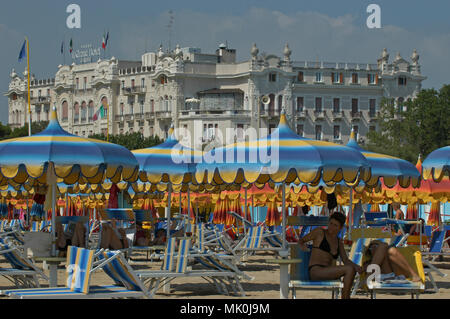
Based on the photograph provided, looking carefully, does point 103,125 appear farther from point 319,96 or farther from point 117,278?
point 117,278

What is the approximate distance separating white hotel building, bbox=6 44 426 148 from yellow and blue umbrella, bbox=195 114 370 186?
69.7 metres

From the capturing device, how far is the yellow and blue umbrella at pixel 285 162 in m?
12.4

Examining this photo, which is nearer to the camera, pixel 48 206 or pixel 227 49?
pixel 48 206

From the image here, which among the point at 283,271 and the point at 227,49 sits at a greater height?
the point at 227,49

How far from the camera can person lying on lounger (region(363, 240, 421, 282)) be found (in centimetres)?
1127

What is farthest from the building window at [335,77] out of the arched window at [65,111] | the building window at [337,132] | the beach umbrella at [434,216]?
the beach umbrella at [434,216]

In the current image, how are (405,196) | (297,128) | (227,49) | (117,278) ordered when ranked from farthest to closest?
(227,49) → (297,128) → (405,196) → (117,278)

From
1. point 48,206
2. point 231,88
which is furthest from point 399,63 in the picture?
point 48,206

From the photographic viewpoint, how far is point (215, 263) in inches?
518

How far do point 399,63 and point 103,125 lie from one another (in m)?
28.1

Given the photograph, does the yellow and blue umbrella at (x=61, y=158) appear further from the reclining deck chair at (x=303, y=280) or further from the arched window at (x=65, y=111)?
the arched window at (x=65, y=111)

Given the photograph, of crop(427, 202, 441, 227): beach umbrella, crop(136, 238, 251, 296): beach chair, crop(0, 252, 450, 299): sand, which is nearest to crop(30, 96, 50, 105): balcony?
crop(427, 202, 441, 227): beach umbrella

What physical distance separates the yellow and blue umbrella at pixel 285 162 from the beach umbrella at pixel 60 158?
133 centimetres

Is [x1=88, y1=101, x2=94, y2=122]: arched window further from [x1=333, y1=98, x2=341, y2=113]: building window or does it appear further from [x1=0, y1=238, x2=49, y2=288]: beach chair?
[x1=0, y1=238, x2=49, y2=288]: beach chair
